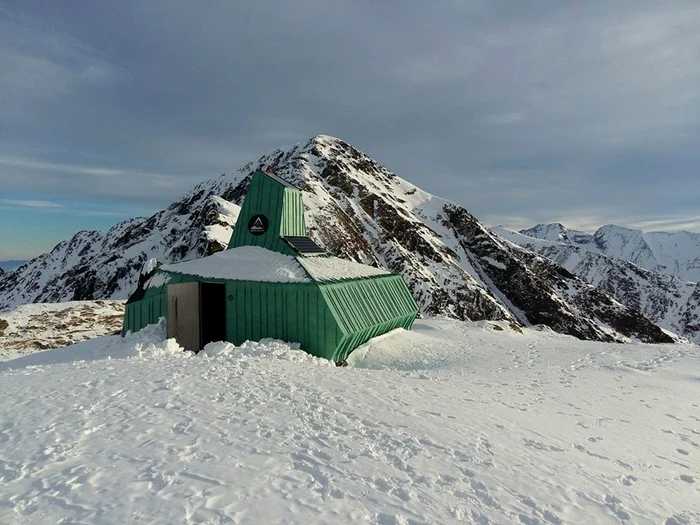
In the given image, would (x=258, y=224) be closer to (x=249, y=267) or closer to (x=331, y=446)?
(x=249, y=267)

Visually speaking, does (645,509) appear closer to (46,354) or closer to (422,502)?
(422,502)

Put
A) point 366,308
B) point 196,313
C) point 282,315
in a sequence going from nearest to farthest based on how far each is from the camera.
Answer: point 282,315, point 196,313, point 366,308

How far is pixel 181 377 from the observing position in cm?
1177

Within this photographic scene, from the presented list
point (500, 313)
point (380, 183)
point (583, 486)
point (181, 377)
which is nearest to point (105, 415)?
point (181, 377)

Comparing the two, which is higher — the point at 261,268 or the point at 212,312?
the point at 261,268

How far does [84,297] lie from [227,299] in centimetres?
7461

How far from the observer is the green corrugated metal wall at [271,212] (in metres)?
22.1

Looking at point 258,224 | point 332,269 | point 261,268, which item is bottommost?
point 332,269

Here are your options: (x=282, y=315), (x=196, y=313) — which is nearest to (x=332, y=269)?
(x=282, y=315)

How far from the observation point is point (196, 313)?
19.3 m

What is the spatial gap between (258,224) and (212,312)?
5223 millimetres

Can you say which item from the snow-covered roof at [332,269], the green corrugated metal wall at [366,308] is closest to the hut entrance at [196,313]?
the snow-covered roof at [332,269]

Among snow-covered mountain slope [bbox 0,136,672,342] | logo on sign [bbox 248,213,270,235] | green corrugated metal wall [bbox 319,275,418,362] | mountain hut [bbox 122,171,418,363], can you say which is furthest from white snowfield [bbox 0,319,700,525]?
snow-covered mountain slope [bbox 0,136,672,342]

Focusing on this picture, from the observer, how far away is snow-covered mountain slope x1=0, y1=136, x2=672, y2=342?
75938 mm
